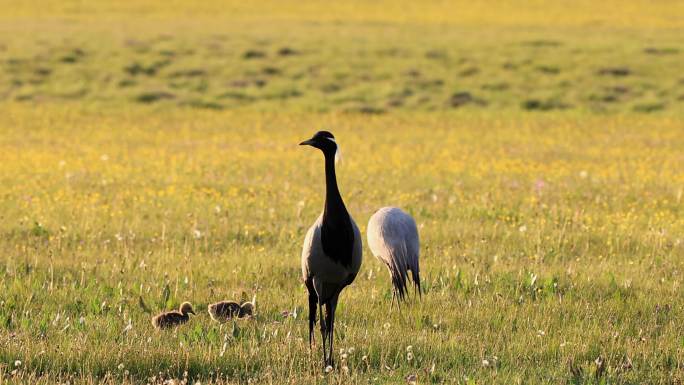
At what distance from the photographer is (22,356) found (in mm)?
7508

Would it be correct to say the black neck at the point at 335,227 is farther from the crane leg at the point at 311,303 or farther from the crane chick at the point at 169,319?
the crane chick at the point at 169,319

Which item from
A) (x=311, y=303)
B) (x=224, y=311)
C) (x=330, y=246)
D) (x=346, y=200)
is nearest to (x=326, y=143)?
(x=330, y=246)

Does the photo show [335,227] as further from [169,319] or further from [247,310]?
[169,319]

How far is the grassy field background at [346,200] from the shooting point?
7.99 m

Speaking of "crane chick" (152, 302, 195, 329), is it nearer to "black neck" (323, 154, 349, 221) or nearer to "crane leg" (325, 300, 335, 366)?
"crane leg" (325, 300, 335, 366)

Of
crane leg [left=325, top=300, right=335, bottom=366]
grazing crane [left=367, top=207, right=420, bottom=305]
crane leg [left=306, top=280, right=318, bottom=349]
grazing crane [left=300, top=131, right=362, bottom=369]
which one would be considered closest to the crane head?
grazing crane [left=300, top=131, right=362, bottom=369]

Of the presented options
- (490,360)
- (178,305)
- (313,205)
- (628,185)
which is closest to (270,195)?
(313,205)

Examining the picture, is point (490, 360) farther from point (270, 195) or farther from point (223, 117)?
point (223, 117)

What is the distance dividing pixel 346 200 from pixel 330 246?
975cm

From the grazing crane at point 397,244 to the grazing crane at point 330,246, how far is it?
1733mm

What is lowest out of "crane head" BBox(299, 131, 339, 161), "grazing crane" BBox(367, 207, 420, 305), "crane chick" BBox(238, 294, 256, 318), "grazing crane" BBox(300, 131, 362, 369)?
"crane chick" BBox(238, 294, 256, 318)

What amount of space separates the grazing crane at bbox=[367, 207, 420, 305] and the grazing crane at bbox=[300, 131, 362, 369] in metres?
1.73

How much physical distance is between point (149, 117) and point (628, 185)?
60.6ft

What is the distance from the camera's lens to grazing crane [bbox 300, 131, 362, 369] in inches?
284
